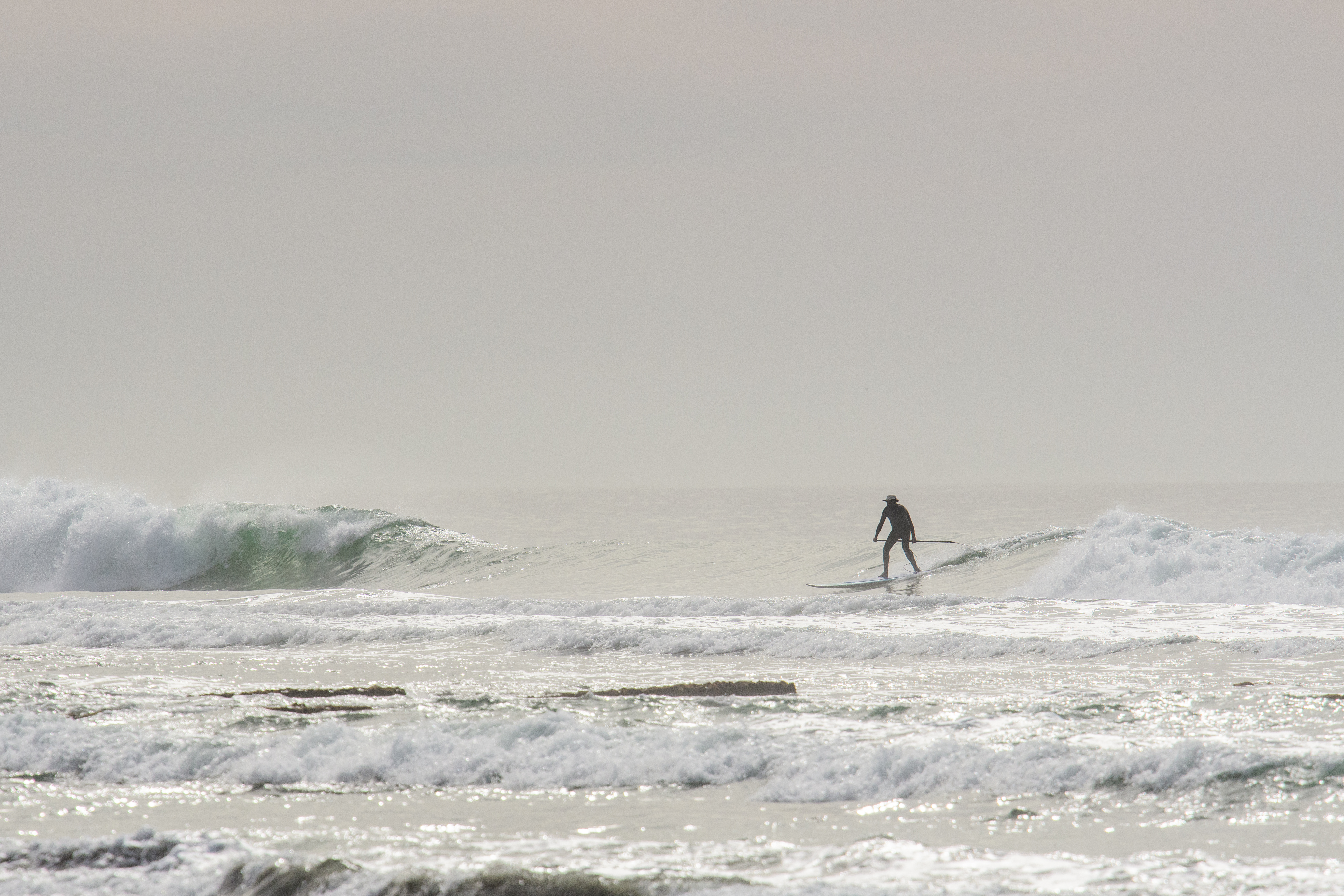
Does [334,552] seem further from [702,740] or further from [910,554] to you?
[702,740]

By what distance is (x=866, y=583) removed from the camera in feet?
66.1

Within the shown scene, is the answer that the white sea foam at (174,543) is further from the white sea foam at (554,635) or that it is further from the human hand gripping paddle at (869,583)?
the white sea foam at (554,635)

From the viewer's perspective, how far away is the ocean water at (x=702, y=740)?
17.6 feet

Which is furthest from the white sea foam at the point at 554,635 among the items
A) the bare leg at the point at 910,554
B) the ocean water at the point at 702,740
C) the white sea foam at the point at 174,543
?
the white sea foam at the point at 174,543

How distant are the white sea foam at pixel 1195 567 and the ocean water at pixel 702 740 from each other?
0.08 metres

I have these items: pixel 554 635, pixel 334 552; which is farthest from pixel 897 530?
pixel 334 552

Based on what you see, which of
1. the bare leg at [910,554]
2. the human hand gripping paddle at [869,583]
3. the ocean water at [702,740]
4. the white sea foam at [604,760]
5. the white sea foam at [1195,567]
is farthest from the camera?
the bare leg at [910,554]

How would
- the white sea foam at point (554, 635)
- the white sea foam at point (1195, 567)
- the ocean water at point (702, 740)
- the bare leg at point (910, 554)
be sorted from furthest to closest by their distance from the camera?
the bare leg at point (910, 554)
the white sea foam at point (1195, 567)
the white sea foam at point (554, 635)
the ocean water at point (702, 740)

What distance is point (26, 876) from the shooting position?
5.40 meters

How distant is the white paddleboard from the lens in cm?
2008

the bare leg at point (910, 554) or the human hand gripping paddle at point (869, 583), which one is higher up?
the bare leg at point (910, 554)

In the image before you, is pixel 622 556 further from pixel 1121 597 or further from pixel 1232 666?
pixel 1232 666

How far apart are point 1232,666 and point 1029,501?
100 meters

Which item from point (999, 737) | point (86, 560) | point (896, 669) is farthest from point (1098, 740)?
point (86, 560)
